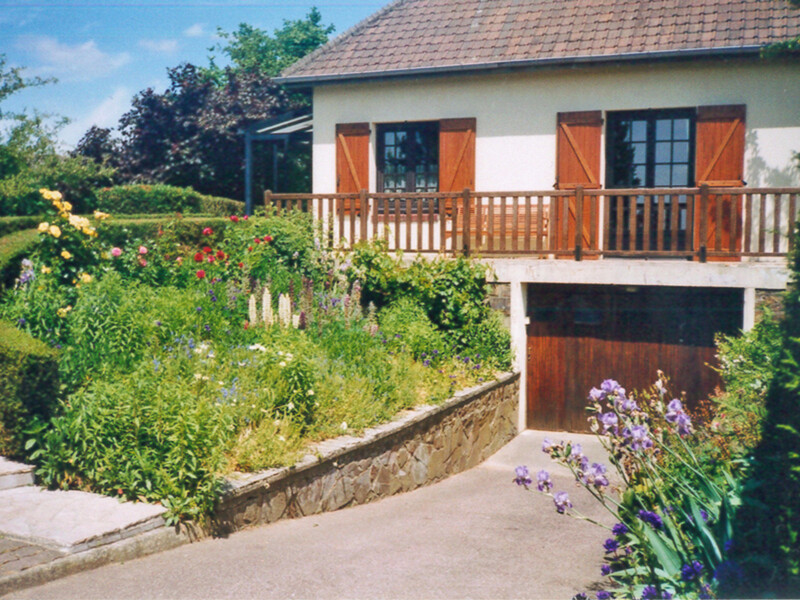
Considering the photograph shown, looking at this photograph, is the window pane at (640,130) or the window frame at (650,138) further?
the window pane at (640,130)

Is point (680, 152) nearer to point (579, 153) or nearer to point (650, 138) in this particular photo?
point (650, 138)

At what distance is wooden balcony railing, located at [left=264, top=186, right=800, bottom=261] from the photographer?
1100 cm

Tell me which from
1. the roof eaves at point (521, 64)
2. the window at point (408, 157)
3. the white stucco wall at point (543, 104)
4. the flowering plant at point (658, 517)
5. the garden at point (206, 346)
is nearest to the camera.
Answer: the flowering plant at point (658, 517)

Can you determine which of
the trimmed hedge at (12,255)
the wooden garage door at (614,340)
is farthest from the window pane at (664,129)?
the trimmed hedge at (12,255)

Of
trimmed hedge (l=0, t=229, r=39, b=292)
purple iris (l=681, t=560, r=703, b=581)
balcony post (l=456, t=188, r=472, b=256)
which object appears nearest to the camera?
purple iris (l=681, t=560, r=703, b=581)

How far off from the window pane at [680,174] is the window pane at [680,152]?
0.11 metres

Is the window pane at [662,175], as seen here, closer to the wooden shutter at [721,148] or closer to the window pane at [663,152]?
the window pane at [663,152]

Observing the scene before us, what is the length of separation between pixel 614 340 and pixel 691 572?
8076mm

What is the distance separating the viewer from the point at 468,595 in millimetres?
5156

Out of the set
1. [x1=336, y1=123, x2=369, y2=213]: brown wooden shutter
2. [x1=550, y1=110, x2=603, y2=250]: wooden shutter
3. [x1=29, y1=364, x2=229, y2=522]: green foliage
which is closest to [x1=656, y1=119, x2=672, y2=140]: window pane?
[x1=550, y1=110, x2=603, y2=250]: wooden shutter

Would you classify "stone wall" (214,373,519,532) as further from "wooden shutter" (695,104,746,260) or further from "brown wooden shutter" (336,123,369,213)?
"brown wooden shutter" (336,123,369,213)

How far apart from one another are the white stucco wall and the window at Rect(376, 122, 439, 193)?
26cm

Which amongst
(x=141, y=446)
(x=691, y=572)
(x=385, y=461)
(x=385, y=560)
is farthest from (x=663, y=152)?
(x=691, y=572)

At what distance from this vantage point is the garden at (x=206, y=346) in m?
6.15
